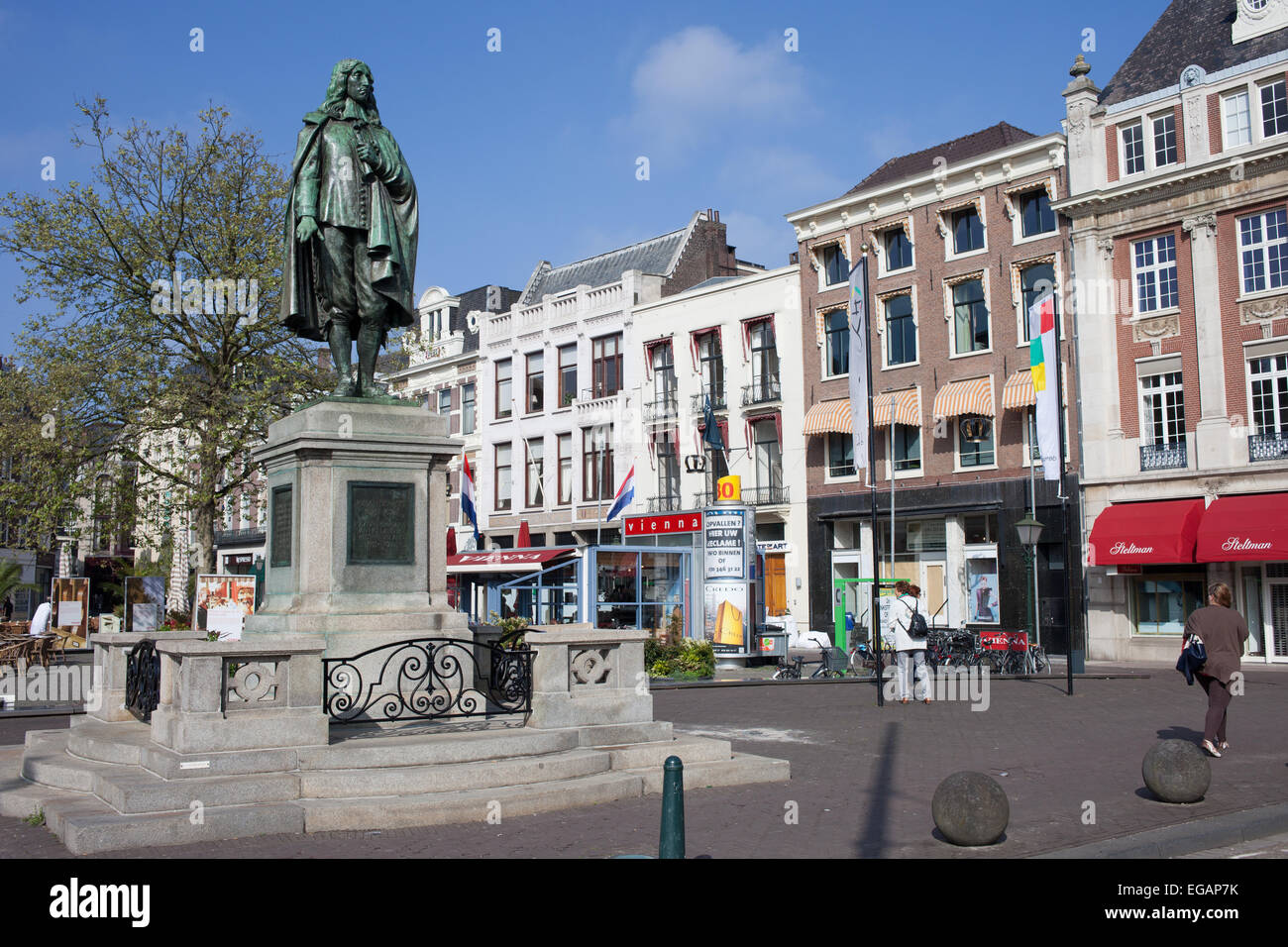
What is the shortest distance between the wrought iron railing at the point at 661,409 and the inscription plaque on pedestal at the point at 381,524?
111ft

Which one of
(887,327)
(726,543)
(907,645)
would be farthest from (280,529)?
(887,327)

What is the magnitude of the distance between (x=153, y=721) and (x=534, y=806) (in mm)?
3281

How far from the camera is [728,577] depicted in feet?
91.6

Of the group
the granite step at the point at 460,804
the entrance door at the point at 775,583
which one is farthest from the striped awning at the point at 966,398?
the granite step at the point at 460,804

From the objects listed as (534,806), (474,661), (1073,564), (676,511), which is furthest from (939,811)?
(676,511)

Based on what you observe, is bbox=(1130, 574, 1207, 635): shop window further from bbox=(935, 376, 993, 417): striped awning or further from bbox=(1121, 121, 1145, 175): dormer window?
bbox=(1121, 121, 1145, 175): dormer window

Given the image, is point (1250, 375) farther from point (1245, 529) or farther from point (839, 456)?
point (839, 456)

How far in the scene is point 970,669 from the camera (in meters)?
26.0

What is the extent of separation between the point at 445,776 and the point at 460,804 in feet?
1.34

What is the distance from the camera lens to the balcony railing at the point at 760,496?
41344mm

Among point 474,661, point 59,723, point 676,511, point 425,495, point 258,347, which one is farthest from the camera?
point 676,511

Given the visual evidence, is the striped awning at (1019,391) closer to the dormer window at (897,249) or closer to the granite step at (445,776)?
the dormer window at (897,249)

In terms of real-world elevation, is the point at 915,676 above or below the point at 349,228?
below
